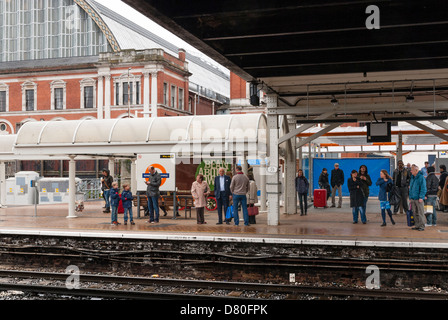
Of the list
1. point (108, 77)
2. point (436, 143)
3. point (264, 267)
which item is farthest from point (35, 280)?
point (108, 77)

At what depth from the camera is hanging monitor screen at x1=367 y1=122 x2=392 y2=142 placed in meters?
14.6

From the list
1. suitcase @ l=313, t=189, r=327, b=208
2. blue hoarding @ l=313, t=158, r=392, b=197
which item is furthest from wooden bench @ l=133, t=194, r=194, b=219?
blue hoarding @ l=313, t=158, r=392, b=197

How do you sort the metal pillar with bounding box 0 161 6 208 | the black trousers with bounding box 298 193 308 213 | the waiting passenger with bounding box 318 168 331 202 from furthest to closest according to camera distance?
the metal pillar with bounding box 0 161 6 208 → the waiting passenger with bounding box 318 168 331 202 → the black trousers with bounding box 298 193 308 213

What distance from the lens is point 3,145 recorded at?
2112cm

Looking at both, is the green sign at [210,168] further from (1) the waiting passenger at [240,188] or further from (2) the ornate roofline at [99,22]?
(2) the ornate roofline at [99,22]

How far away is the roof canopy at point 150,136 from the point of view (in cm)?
1574

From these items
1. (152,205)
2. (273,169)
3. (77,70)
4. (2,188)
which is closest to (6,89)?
(77,70)

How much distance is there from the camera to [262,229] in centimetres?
1409

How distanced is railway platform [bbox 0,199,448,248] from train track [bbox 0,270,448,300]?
5.54 ft

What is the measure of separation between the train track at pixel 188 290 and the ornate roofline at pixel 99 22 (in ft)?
122

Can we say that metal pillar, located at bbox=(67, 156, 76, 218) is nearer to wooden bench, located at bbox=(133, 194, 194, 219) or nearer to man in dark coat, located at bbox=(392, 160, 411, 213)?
wooden bench, located at bbox=(133, 194, 194, 219)

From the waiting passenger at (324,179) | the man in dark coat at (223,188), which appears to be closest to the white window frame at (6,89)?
the waiting passenger at (324,179)

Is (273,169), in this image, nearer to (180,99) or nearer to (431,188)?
(431,188)

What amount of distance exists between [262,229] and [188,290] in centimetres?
389
